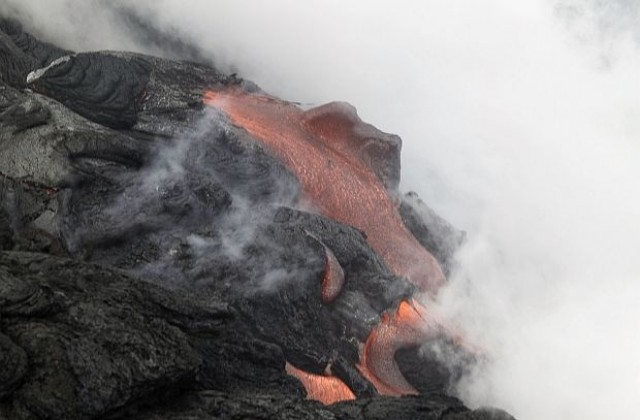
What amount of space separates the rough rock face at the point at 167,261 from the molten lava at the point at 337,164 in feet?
0.89

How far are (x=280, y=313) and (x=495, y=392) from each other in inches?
172

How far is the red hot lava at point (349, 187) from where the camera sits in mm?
11617

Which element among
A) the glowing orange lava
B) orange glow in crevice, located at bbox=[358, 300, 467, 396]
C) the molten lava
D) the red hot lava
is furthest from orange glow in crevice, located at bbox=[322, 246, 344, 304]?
the molten lava

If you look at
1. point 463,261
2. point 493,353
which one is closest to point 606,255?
point 463,261

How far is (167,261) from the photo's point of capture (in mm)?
10672

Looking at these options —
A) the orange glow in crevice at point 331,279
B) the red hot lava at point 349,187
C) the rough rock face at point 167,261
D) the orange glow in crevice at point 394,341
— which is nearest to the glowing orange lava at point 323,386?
the rough rock face at point 167,261

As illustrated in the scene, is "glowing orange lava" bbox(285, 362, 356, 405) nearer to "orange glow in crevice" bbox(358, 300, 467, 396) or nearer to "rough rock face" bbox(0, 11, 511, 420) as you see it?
"rough rock face" bbox(0, 11, 511, 420)

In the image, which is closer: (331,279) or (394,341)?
(331,279)

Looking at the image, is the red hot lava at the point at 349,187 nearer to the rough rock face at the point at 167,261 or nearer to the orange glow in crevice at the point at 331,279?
the orange glow in crevice at the point at 331,279

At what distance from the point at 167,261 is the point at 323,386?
3076 mm

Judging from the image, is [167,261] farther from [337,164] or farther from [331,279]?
[337,164]

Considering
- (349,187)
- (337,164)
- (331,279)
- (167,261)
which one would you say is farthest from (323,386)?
(337,164)

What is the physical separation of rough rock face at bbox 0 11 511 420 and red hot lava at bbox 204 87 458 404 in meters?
0.19

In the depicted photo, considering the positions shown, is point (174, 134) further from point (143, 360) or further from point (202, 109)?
point (143, 360)
